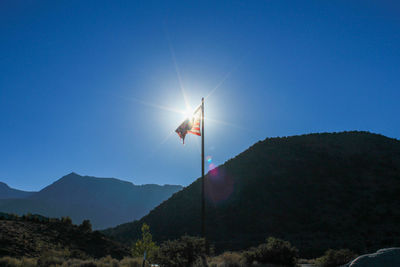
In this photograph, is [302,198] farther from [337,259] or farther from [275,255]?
[275,255]

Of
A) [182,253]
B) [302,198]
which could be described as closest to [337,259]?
[182,253]

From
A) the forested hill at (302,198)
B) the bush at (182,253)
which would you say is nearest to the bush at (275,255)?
the bush at (182,253)

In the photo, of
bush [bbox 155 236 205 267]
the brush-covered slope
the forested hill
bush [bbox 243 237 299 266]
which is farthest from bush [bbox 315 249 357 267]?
the brush-covered slope

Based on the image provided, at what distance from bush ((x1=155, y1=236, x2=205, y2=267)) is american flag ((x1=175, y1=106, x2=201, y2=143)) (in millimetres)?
5856

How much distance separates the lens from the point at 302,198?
1881 inches

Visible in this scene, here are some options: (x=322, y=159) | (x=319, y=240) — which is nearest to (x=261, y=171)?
(x=322, y=159)

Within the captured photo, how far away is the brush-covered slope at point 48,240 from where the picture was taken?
21.3m

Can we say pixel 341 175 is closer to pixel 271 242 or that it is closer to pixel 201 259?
pixel 271 242

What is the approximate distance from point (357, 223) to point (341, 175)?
15.2 m

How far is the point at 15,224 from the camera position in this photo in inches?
1081

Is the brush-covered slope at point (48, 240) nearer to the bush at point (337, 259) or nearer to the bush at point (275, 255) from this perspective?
the bush at point (275, 255)

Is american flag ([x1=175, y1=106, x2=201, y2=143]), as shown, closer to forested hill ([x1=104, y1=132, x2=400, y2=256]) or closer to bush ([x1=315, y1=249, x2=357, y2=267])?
bush ([x1=315, y1=249, x2=357, y2=267])

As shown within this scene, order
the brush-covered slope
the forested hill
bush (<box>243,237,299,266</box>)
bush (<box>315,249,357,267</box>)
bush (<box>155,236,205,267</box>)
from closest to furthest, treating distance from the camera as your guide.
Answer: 1. bush (<box>155,236,205,267</box>)
2. bush (<box>243,237,299,266</box>)
3. bush (<box>315,249,357,267</box>)
4. the brush-covered slope
5. the forested hill

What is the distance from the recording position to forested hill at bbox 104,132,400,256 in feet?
124
